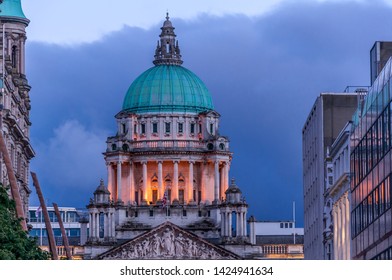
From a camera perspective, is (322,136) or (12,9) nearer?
(322,136)

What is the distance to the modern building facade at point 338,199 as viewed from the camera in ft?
296

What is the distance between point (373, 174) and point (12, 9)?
69.4m

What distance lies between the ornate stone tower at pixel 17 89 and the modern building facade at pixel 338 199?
22216mm

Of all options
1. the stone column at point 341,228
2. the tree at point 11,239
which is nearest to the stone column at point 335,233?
the stone column at point 341,228

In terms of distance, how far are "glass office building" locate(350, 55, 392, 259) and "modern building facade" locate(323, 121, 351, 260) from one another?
368 inches

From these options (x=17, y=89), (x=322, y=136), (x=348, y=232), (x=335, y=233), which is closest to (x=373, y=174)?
(x=348, y=232)

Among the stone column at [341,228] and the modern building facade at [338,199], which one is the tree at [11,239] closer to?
the modern building facade at [338,199]

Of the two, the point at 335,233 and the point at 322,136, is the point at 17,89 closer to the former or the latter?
the point at 322,136

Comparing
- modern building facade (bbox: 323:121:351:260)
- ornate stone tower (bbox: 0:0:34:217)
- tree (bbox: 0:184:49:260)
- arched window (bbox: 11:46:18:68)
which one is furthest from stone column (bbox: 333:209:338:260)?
arched window (bbox: 11:46:18:68)

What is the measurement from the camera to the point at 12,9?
433 feet

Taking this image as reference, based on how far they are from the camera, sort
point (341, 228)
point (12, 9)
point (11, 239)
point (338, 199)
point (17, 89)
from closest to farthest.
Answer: point (11, 239) < point (341, 228) < point (338, 199) < point (17, 89) < point (12, 9)
